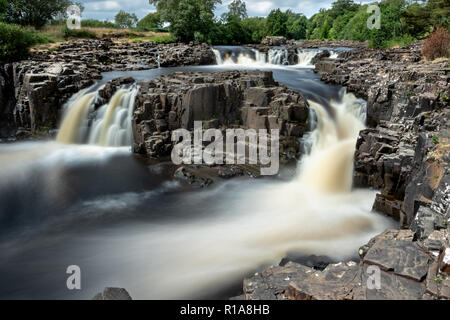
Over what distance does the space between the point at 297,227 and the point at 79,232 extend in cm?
661

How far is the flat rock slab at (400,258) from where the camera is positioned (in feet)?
16.1

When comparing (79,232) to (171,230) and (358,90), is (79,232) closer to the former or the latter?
(171,230)

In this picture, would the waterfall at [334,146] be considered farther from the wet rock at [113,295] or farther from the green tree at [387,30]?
the green tree at [387,30]

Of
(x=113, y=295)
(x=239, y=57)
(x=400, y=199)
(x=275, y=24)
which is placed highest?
(x=275, y=24)

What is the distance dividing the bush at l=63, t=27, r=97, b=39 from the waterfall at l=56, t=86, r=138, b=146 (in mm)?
19134

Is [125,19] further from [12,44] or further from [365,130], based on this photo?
[365,130]

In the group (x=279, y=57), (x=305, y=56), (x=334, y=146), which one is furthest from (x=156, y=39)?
(x=334, y=146)

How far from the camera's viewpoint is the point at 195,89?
14820 millimetres

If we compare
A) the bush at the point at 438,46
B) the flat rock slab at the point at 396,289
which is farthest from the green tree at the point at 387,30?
the flat rock slab at the point at 396,289

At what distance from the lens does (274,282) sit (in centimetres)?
567

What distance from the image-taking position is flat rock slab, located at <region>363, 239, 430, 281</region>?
4895 millimetres

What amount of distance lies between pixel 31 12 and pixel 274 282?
38.4m

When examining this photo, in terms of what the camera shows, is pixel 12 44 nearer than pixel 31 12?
Yes

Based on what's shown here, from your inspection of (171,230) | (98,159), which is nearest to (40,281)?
(171,230)
